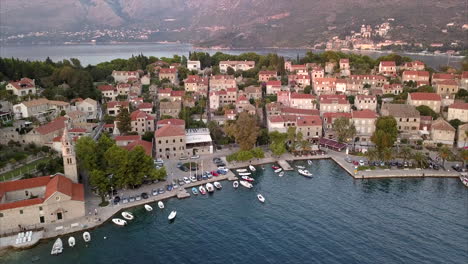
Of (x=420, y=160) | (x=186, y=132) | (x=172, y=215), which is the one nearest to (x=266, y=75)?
(x=186, y=132)

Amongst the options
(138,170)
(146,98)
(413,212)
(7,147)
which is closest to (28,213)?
(138,170)

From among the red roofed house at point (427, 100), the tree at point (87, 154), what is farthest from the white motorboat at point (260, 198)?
the red roofed house at point (427, 100)

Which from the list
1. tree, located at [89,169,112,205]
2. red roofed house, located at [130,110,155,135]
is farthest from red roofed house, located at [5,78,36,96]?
tree, located at [89,169,112,205]

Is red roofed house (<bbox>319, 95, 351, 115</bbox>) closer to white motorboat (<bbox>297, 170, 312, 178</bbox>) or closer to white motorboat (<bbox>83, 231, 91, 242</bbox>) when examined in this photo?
white motorboat (<bbox>297, 170, 312, 178</bbox>)

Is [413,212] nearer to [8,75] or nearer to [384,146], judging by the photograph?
[384,146]

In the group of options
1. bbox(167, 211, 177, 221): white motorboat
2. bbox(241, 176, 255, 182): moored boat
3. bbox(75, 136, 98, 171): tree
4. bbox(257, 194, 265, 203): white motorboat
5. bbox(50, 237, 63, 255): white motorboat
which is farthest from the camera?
bbox(241, 176, 255, 182): moored boat

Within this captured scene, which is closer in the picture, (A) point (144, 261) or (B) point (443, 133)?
(A) point (144, 261)
